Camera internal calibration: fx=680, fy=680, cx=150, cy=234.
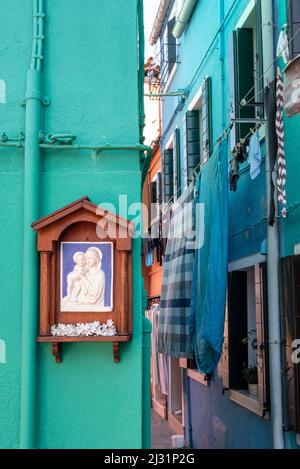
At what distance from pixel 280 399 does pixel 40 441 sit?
280cm

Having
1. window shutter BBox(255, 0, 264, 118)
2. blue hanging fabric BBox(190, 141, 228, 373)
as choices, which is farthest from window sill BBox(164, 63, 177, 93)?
window shutter BBox(255, 0, 264, 118)

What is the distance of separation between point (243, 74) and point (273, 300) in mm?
2938

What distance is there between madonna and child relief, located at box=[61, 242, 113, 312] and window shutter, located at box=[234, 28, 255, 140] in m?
3.95

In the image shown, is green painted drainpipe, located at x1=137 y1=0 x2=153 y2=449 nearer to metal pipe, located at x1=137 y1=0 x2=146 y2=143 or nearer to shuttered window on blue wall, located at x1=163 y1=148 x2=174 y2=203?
metal pipe, located at x1=137 y1=0 x2=146 y2=143

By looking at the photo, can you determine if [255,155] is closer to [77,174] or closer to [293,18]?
[293,18]

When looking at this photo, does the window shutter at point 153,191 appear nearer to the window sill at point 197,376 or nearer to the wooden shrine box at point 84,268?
the window sill at point 197,376

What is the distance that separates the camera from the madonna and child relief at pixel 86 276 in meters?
4.70

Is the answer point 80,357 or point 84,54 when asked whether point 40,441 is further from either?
point 84,54

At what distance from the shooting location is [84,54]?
4.98 metres

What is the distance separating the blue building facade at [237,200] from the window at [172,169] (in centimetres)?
43

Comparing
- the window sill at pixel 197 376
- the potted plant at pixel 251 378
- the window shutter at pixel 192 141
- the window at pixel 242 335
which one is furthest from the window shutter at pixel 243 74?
the window sill at pixel 197 376

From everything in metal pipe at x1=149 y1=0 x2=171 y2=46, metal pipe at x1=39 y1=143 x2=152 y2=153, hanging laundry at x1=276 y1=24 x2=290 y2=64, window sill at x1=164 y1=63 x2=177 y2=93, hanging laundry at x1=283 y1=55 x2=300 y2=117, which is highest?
metal pipe at x1=149 y1=0 x2=171 y2=46

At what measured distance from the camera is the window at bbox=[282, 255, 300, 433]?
6.30 m

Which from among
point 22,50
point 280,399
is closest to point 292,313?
point 280,399
